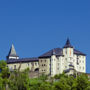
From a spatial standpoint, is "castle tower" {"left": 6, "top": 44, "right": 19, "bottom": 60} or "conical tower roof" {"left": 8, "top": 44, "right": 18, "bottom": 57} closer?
"castle tower" {"left": 6, "top": 44, "right": 19, "bottom": 60}

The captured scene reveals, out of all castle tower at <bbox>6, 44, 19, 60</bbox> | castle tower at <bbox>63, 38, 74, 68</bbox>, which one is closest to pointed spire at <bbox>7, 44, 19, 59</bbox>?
castle tower at <bbox>6, 44, 19, 60</bbox>

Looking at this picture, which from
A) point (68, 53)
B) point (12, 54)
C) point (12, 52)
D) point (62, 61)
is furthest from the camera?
point (12, 52)

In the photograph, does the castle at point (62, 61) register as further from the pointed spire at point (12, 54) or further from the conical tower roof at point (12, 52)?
the conical tower roof at point (12, 52)

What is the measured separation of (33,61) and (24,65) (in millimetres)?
2999

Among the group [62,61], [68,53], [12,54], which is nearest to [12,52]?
[12,54]

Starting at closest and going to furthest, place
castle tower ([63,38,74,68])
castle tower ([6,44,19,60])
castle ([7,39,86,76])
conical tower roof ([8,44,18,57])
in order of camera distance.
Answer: castle ([7,39,86,76]) → castle tower ([63,38,74,68]) → castle tower ([6,44,19,60]) → conical tower roof ([8,44,18,57])

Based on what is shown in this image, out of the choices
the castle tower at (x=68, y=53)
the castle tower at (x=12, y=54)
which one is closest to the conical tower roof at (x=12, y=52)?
the castle tower at (x=12, y=54)

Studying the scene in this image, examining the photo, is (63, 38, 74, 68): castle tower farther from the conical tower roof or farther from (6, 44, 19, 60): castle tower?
the conical tower roof

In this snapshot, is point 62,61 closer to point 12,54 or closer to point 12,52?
point 12,54

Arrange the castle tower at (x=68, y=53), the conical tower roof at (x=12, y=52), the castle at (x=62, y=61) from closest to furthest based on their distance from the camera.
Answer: the castle at (x=62, y=61), the castle tower at (x=68, y=53), the conical tower roof at (x=12, y=52)

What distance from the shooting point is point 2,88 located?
74688 mm

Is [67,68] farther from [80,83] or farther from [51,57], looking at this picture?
[80,83]

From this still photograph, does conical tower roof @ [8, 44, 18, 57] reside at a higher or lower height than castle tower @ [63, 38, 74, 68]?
higher

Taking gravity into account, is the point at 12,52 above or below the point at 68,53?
above
